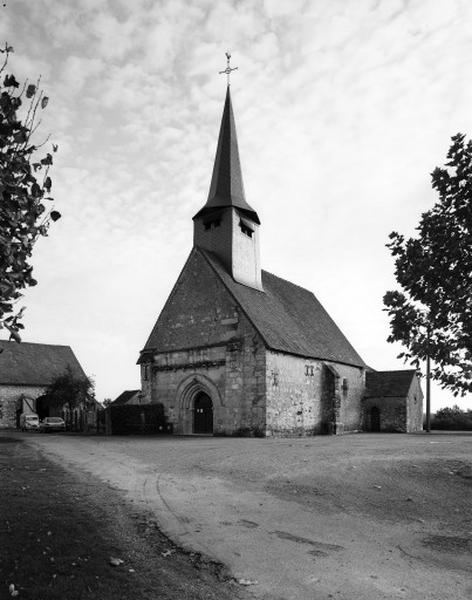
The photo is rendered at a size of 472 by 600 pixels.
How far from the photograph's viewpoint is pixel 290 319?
99.1ft

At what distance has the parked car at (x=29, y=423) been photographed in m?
37.2

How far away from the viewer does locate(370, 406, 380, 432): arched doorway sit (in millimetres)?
34406

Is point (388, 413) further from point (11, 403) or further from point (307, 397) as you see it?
point (11, 403)

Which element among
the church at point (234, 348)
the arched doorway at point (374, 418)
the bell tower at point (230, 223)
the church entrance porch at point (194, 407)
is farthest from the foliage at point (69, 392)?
the arched doorway at point (374, 418)

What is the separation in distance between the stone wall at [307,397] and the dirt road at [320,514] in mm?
9283

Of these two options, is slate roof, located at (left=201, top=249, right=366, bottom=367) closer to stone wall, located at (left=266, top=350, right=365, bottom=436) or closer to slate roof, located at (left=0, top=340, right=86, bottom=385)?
stone wall, located at (left=266, top=350, right=365, bottom=436)

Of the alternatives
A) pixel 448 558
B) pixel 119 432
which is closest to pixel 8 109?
pixel 448 558

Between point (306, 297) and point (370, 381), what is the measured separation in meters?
7.63

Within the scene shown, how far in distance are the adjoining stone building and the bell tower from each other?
63.9 feet

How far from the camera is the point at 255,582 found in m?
4.99

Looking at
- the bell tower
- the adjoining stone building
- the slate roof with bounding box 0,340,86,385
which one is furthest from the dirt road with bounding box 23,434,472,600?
the slate roof with bounding box 0,340,86,385

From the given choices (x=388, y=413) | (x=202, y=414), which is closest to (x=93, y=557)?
(x=202, y=414)

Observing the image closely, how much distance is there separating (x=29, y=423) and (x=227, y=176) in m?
23.9

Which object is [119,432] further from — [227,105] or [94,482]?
[227,105]
